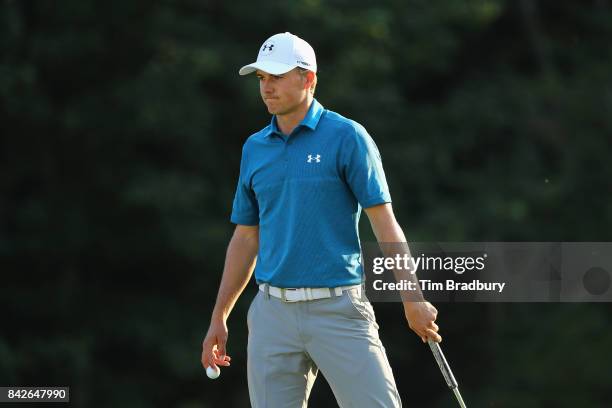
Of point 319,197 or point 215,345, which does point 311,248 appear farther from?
point 215,345

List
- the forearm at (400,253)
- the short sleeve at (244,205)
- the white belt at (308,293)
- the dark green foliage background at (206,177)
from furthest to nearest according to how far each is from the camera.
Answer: the dark green foliage background at (206,177)
the short sleeve at (244,205)
the white belt at (308,293)
the forearm at (400,253)

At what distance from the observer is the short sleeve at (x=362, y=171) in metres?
3.72

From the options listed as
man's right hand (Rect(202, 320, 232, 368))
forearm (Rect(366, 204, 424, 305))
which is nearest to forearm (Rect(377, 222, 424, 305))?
forearm (Rect(366, 204, 424, 305))

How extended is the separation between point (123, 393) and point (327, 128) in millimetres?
9707

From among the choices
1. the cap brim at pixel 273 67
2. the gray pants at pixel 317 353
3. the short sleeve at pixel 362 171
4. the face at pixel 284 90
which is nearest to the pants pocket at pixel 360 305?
the gray pants at pixel 317 353

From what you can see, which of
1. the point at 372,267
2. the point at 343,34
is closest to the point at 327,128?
the point at 372,267

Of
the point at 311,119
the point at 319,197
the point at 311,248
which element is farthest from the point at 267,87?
the point at 311,248

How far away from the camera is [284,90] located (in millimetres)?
3838

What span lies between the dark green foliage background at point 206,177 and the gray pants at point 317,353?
26.1ft

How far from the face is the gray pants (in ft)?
1.94

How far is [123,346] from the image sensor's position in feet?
43.3

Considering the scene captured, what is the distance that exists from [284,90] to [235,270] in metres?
0.64

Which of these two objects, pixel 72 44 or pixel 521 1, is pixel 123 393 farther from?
pixel 521 1

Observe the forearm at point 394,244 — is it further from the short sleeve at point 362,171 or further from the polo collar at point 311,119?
the polo collar at point 311,119
